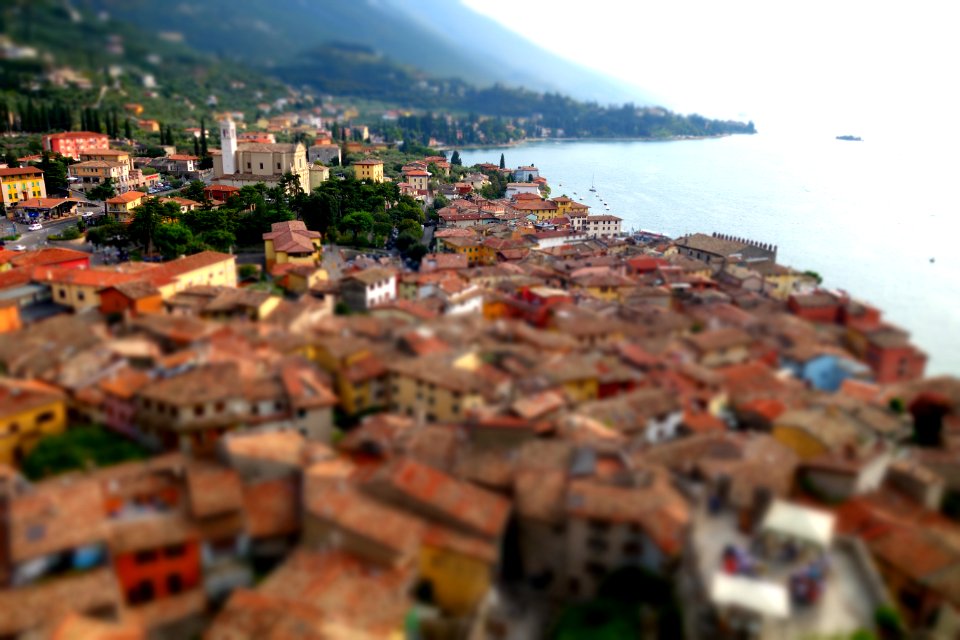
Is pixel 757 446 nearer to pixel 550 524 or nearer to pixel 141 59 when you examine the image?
pixel 550 524

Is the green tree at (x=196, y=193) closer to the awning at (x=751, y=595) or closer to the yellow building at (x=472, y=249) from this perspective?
the yellow building at (x=472, y=249)

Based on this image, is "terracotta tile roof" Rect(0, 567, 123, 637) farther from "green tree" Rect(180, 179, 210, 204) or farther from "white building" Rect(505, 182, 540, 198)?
"white building" Rect(505, 182, 540, 198)

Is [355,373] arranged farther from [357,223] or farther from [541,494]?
[357,223]

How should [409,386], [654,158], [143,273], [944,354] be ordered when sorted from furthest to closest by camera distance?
[654,158] < [944,354] < [143,273] < [409,386]

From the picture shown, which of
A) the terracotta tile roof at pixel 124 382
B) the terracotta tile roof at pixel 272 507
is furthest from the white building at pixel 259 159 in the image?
the terracotta tile roof at pixel 272 507

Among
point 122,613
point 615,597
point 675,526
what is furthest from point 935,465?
point 122,613

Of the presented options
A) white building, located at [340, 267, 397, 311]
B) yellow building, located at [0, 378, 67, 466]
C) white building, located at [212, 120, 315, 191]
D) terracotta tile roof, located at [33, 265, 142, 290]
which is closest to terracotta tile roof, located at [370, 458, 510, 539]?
yellow building, located at [0, 378, 67, 466]
